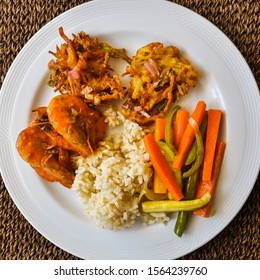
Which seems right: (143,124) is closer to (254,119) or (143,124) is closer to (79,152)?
(79,152)

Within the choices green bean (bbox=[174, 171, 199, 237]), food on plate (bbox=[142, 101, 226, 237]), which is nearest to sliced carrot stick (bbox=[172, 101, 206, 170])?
food on plate (bbox=[142, 101, 226, 237])

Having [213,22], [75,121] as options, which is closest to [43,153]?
[75,121]

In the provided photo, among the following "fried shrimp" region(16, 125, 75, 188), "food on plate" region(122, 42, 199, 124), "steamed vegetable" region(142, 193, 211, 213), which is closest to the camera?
"steamed vegetable" region(142, 193, 211, 213)

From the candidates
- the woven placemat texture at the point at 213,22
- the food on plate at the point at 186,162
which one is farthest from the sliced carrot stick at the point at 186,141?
the woven placemat texture at the point at 213,22

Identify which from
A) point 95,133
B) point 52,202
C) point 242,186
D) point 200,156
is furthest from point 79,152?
point 242,186

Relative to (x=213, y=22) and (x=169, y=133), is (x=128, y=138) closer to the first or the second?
(x=169, y=133)

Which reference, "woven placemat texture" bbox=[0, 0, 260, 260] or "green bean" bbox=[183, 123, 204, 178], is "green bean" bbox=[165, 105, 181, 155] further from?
"woven placemat texture" bbox=[0, 0, 260, 260]
